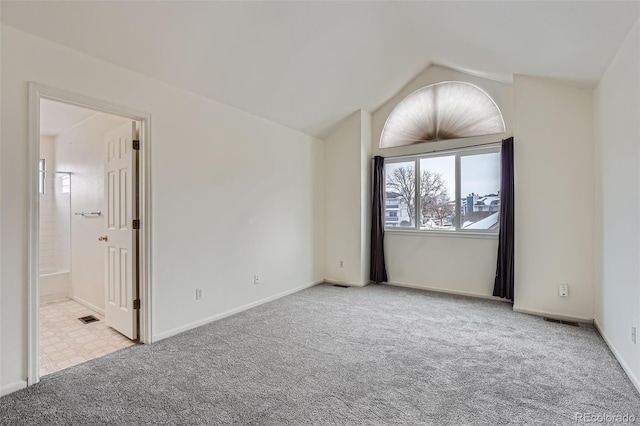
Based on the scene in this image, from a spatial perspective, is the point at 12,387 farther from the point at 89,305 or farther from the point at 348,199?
the point at 348,199

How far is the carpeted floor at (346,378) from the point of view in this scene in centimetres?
183

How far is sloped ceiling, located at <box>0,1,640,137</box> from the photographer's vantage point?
2242 millimetres

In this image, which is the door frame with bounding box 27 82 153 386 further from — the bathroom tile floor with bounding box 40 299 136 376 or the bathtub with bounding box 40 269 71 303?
the bathtub with bounding box 40 269 71 303

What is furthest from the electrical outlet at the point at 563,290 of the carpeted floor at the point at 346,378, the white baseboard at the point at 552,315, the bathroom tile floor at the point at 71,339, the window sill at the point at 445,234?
the bathroom tile floor at the point at 71,339

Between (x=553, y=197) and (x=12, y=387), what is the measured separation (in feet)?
16.7

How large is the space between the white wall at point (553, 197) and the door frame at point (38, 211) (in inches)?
159

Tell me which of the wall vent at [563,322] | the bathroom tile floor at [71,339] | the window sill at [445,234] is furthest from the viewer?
the window sill at [445,234]

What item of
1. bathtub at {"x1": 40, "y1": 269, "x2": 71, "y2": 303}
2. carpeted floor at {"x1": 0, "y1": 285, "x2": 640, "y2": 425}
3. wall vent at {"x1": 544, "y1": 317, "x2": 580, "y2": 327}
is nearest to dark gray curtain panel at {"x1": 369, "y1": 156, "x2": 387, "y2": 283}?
carpeted floor at {"x1": 0, "y1": 285, "x2": 640, "y2": 425}

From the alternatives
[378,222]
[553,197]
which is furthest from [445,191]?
[553,197]

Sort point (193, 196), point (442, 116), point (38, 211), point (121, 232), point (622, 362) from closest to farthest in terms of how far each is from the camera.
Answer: point (38, 211) < point (622, 362) < point (121, 232) < point (193, 196) < point (442, 116)

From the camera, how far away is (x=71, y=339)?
2.99 meters

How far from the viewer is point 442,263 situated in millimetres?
4594

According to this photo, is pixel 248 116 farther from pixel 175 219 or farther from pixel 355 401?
pixel 355 401

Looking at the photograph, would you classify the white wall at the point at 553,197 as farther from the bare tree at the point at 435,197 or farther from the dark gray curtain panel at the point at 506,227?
the bare tree at the point at 435,197
